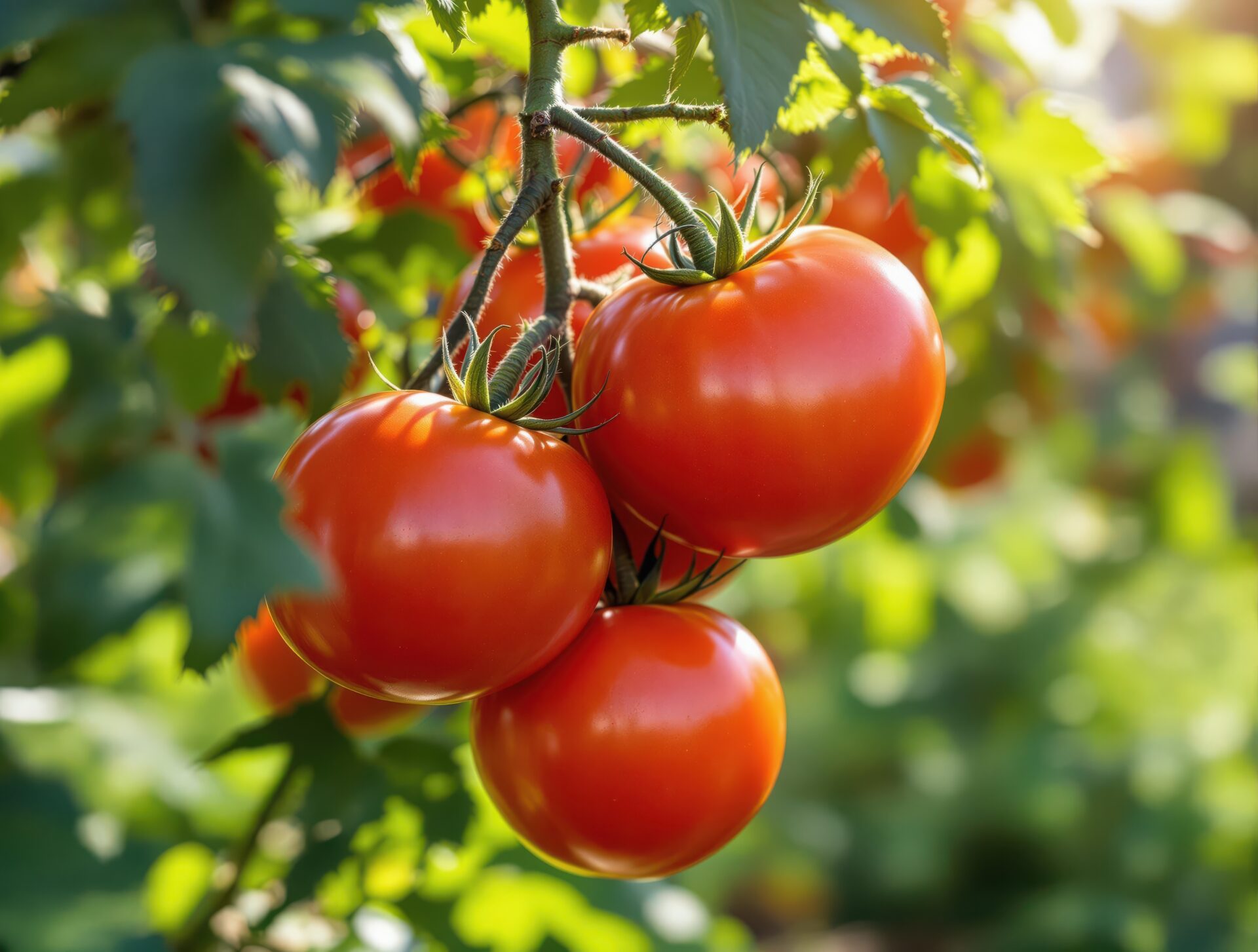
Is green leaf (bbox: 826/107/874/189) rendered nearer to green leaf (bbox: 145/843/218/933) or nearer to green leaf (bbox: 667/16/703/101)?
green leaf (bbox: 667/16/703/101)

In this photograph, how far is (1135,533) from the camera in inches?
82.3

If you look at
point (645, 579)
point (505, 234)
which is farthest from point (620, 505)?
point (505, 234)

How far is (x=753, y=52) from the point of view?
0.40 metres

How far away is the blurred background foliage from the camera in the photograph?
43 cm

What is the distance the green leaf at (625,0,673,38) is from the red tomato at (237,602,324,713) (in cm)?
46

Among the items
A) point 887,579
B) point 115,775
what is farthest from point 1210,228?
point 115,775

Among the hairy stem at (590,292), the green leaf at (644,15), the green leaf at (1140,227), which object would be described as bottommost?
the green leaf at (1140,227)

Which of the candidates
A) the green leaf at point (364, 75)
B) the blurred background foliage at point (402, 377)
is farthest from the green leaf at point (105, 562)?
the green leaf at point (364, 75)

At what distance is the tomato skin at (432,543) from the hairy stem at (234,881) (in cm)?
32

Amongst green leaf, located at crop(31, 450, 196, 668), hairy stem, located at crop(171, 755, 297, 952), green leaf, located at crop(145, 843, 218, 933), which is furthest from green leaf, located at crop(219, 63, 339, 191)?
green leaf, located at crop(145, 843, 218, 933)

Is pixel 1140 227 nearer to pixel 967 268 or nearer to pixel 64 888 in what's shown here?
pixel 967 268

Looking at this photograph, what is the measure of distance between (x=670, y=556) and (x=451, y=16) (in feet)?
0.85

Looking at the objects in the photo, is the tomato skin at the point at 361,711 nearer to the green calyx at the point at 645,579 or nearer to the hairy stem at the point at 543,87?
the green calyx at the point at 645,579

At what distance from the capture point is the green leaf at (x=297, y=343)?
0.52 m
